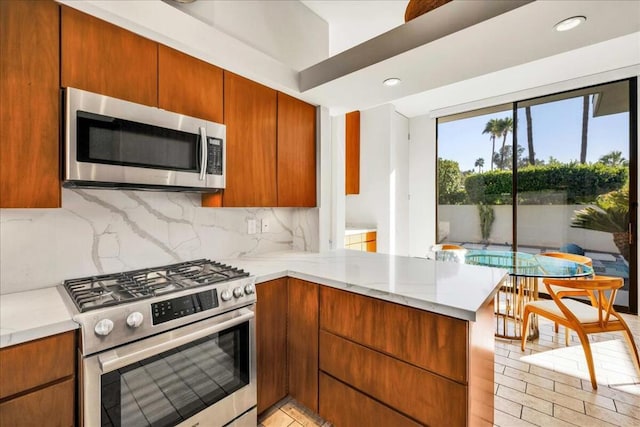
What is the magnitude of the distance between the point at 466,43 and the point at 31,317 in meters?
2.16

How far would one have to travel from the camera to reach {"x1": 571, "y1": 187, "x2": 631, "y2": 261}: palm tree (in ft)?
11.5

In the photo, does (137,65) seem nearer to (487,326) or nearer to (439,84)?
(439,84)

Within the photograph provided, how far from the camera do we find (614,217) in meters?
3.56

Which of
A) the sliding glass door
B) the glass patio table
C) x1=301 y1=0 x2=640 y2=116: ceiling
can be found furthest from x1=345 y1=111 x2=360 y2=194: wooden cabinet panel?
x1=301 y1=0 x2=640 y2=116: ceiling

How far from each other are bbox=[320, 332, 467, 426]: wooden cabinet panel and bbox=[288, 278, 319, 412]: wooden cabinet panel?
0.08 meters

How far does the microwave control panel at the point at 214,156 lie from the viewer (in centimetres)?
176

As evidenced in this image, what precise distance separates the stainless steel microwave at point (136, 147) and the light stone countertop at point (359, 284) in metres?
0.54

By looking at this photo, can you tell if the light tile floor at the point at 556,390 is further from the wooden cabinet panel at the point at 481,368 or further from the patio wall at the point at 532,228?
the patio wall at the point at 532,228

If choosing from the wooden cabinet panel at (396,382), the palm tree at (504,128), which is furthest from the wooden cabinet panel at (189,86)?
the palm tree at (504,128)

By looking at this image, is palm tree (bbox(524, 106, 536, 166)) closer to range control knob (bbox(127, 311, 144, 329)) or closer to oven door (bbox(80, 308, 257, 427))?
oven door (bbox(80, 308, 257, 427))

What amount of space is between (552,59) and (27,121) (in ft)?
13.8

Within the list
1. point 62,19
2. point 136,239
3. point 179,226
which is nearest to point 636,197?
point 179,226

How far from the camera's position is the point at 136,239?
1.78 metres

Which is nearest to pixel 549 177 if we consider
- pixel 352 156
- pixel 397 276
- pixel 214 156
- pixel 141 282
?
pixel 352 156
